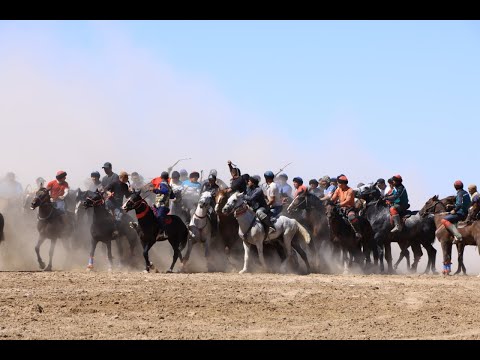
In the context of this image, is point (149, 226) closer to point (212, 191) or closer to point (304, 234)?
point (212, 191)

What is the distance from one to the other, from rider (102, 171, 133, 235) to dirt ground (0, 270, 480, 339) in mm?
3350

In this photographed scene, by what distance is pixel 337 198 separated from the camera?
27969 mm

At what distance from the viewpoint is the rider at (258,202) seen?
985 inches

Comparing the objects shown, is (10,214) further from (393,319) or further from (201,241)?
(393,319)

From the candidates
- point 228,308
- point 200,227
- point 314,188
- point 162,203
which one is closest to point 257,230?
point 200,227

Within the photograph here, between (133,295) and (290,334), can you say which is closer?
(290,334)

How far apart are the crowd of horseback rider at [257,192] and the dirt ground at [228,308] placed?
111 inches

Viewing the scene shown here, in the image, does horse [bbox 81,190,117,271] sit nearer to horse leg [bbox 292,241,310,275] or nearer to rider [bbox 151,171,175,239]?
rider [bbox 151,171,175,239]

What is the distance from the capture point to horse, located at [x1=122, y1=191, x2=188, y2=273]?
24250 millimetres

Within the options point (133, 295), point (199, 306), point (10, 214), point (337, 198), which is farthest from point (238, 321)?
point (10, 214)

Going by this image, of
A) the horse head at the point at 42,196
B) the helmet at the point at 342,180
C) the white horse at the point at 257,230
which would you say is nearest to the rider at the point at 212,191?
the white horse at the point at 257,230

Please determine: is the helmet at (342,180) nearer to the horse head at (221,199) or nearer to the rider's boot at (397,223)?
the rider's boot at (397,223)

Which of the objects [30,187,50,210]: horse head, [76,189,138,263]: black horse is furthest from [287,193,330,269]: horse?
[30,187,50,210]: horse head
